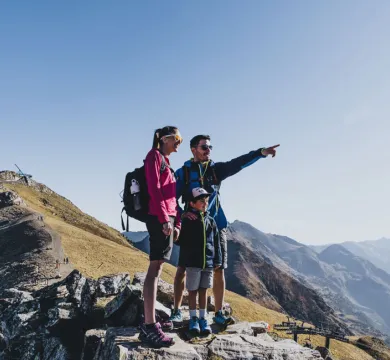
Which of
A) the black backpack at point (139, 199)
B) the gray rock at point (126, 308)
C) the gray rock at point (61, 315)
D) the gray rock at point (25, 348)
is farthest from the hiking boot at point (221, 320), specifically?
the gray rock at point (25, 348)


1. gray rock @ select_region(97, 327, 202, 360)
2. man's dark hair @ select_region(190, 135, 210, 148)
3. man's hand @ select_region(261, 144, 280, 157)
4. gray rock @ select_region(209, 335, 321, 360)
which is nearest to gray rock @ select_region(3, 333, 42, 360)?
gray rock @ select_region(97, 327, 202, 360)

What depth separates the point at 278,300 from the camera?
155 m

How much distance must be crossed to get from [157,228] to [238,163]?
311cm

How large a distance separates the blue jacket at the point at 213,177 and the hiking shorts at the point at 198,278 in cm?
141

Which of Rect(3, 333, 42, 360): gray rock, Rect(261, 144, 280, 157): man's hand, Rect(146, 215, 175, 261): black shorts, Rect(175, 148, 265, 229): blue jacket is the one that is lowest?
Rect(3, 333, 42, 360): gray rock

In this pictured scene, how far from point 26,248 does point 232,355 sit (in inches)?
1217

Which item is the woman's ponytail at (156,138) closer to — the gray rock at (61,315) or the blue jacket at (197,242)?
the blue jacket at (197,242)

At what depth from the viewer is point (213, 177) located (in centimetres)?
831

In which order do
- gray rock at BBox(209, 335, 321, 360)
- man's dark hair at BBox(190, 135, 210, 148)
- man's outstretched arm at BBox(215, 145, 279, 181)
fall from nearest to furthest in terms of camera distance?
gray rock at BBox(209, 335, 321, 360) → man's dark hair at BBox(190, 135, 210, 148) → man's outstretched arm at BBox(215, 145, 279, 181)

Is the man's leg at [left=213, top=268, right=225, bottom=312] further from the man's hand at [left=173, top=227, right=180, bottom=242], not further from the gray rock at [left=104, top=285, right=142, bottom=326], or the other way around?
the gray rock at [left=104, top=285, right=142, bottom=326]

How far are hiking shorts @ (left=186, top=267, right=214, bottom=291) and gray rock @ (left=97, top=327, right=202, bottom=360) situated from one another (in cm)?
111

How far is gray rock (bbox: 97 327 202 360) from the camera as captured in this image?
5.72 metres

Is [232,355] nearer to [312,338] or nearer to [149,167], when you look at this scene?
[149,167]

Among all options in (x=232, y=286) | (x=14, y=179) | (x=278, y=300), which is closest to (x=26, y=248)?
(x=14, y=179)
